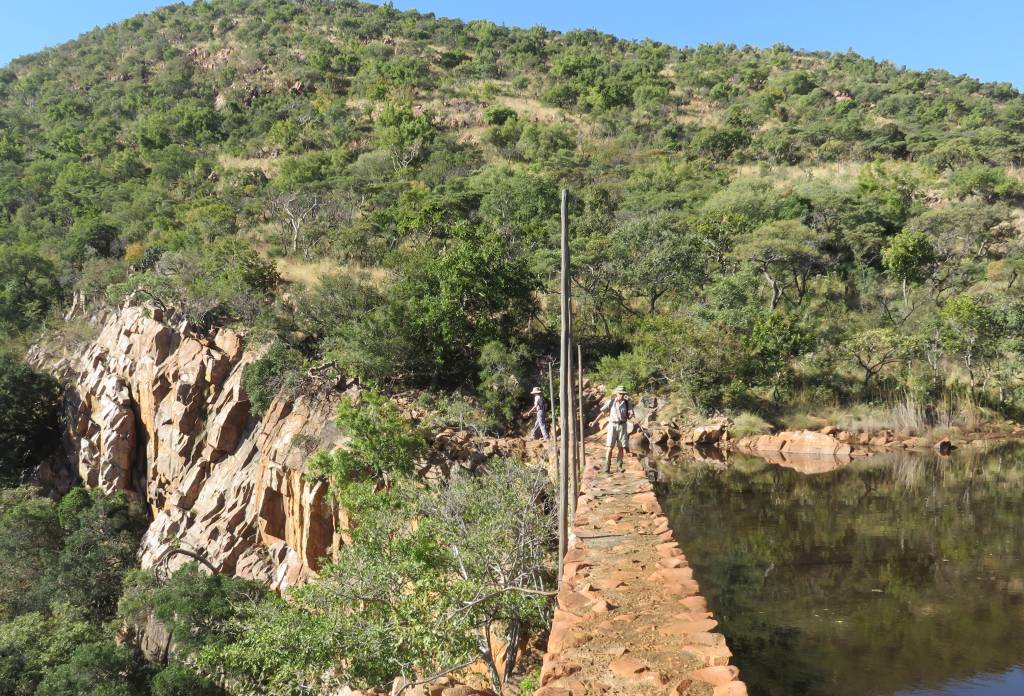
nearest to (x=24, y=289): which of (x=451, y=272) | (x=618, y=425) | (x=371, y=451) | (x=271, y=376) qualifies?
(x=271, y=376)

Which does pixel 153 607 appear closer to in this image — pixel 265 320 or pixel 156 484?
pixel 156 484

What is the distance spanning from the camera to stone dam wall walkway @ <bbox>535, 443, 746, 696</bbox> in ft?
13.7

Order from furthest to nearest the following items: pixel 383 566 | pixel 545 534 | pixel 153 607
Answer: pixel 153 607
pixel 545 534
pixel 383 566

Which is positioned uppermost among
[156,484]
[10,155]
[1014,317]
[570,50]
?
[570,50]

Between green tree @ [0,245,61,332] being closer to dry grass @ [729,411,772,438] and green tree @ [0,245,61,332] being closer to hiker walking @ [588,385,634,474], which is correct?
hiker walking @ [588,385,634,474]

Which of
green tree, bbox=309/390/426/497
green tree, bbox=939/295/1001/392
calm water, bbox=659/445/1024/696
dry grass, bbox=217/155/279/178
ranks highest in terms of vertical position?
dry grass, bbox=217/155/279/178

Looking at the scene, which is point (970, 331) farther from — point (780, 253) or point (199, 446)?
point (199, 446)

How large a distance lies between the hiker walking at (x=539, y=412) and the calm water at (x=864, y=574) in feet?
11.7

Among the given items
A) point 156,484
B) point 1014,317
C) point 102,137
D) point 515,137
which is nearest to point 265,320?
point 156,484

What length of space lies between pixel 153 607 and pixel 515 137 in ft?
132

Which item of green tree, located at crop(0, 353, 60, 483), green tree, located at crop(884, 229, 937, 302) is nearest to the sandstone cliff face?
green tree, located at crop(0, 353, 60, 483)

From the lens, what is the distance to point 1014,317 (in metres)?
25.0

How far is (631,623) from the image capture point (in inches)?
200

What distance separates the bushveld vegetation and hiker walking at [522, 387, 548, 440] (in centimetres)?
90
